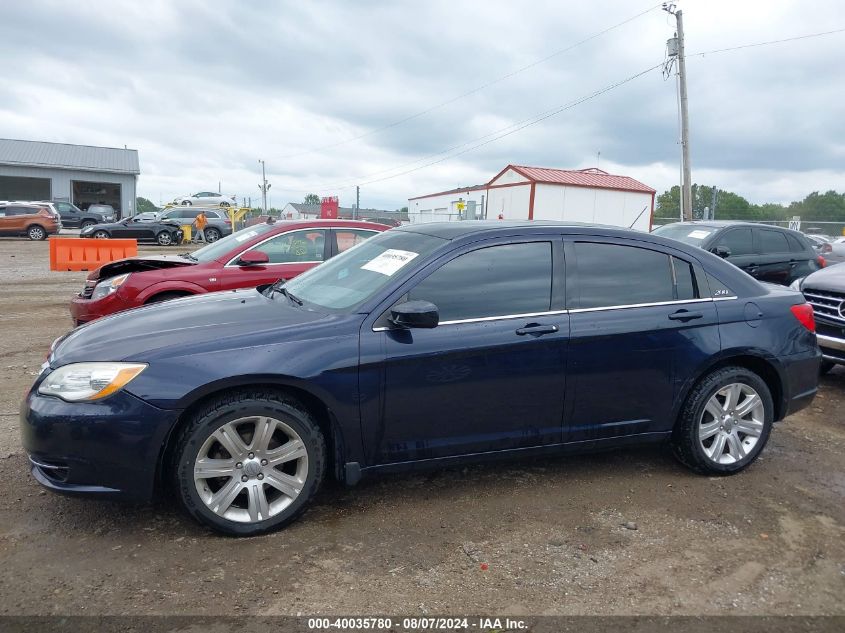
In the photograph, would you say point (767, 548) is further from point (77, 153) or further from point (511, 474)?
point (77, 153)

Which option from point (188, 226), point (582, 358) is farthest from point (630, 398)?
point (188, 226)

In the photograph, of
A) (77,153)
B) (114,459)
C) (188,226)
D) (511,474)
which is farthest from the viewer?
(77,153)

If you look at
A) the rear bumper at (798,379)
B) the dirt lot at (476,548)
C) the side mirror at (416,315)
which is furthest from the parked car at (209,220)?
the rear bumper at (798,379)

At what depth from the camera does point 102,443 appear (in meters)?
3.00

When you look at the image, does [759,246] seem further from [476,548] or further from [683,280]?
[476,548]

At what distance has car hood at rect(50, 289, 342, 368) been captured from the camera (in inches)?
125

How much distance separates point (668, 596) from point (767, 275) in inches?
310

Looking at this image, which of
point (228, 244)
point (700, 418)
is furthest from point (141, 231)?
point (700, 418)

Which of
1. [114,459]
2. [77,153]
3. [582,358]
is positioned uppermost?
[77,153]

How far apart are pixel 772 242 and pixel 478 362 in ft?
26.1

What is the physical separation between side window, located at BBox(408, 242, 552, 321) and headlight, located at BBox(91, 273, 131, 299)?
4.16 metres

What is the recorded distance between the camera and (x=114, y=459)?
3023mm

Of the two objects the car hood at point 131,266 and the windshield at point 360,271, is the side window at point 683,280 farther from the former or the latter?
the car hood at point 131,266

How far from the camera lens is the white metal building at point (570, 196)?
33281 mm
